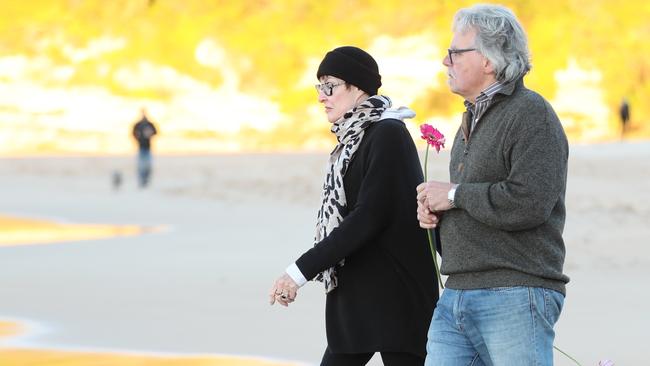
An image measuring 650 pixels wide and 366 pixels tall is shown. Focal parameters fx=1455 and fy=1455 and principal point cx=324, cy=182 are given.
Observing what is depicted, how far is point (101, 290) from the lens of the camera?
12.2 m

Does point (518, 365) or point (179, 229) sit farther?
point (179, 229)

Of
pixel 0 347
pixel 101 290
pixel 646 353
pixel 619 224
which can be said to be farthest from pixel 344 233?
pixel 619 224

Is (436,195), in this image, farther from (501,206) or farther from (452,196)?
(501,206)

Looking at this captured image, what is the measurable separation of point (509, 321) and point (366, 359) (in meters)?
1.02

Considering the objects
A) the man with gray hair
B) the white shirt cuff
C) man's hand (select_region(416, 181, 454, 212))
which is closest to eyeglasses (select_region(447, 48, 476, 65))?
the man with gray hair

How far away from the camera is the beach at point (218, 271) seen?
942 centimetres

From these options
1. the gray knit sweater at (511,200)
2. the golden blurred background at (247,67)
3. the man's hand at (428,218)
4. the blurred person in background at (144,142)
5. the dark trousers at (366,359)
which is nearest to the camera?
the gray knit sweater at (511,200)

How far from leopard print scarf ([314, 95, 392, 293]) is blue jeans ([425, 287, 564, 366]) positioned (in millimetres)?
755

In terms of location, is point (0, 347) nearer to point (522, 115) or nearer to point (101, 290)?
point (101, 290)

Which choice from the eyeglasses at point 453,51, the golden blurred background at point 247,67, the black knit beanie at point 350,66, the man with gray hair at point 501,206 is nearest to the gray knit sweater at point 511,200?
the man with gray hair at point 501,206

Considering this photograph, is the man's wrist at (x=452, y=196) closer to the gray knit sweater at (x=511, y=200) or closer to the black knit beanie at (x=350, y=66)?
the gray knit sweater at (x=511, y=200)

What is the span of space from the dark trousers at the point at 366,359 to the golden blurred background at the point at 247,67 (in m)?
51.5

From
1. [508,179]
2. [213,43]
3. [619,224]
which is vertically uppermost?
[213,43]

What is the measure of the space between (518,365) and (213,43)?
72693 millimetres
